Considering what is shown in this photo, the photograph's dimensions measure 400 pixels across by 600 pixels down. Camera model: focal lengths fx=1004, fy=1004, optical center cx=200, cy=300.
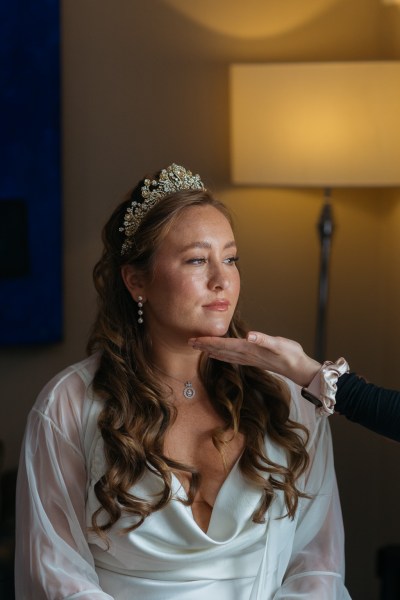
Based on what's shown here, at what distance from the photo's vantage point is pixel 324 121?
2844mm

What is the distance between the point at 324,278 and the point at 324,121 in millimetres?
495

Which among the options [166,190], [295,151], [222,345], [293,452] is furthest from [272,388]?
[295,151]

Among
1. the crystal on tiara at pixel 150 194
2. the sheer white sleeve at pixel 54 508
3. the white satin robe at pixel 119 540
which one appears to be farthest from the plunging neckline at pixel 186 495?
the crystal on tiara at pixel 150 194

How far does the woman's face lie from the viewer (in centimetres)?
201

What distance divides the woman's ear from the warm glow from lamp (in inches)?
34.5

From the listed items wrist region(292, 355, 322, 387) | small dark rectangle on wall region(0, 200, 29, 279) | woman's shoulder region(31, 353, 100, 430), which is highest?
small dark rectangle on wall region(0, 200, 29, 279)

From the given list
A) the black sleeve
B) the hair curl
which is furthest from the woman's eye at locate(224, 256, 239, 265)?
the black sleeve

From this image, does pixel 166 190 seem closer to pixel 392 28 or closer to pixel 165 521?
pixel 165 521

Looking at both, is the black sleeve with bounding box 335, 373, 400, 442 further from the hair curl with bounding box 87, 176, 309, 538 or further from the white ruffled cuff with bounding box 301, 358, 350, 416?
the hair curl with bounding box 87, 176, 309, 538

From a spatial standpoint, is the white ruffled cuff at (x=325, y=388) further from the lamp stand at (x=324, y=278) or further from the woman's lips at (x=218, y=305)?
the lamp stand at (x=324, y=278)

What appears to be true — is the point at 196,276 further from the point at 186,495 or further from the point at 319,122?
the point at 319,122

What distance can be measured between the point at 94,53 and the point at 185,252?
1.37 meters

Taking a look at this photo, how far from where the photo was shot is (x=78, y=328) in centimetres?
326

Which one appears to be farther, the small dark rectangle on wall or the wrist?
the small dark rectangle on wall
